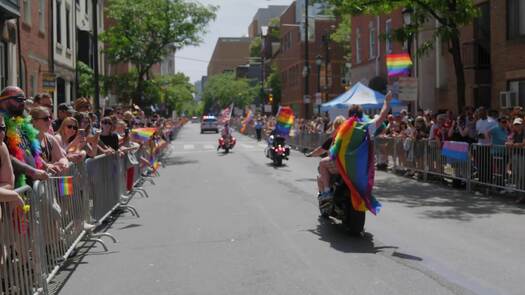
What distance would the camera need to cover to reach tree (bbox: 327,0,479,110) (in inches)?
707

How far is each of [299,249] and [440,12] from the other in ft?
41.7

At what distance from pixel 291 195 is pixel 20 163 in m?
8.45

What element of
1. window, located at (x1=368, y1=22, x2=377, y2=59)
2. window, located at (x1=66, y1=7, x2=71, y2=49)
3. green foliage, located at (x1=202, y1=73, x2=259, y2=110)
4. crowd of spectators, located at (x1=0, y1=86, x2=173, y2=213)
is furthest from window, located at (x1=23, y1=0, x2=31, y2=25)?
green foliage, located at (x1=202, y1=73, x2=259, y2=110)

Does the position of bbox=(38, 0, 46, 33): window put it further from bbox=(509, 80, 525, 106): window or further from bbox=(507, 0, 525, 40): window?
bbox=(509, 80, 525, 106): window

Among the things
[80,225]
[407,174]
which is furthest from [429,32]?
[80,225]

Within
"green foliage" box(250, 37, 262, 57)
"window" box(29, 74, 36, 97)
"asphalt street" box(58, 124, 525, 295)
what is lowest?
"asphalt street" box(58, 124, 525, 295)

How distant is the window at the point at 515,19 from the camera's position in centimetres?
2175

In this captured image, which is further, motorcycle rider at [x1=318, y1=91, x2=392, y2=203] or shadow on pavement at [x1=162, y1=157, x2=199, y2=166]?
shadow on pavement at [x1=162, y1=157, x2=199, y2=166]

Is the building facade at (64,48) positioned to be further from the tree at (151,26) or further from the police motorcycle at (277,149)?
the police motorcycle at (277,149)

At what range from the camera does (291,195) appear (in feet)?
45.7

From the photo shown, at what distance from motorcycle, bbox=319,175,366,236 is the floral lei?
401 centimetres

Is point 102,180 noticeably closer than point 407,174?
Yes

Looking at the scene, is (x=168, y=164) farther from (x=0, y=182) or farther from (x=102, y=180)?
(x=0, y=182)

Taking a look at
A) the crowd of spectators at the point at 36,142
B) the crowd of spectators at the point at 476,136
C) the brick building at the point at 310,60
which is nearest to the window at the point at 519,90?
the crowd of spectators at the point at 476,136
